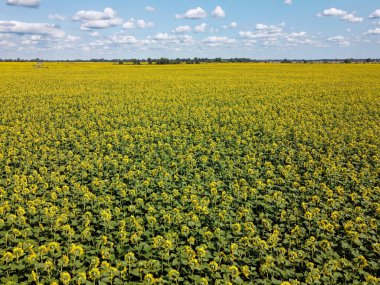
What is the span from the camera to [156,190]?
9297 mm

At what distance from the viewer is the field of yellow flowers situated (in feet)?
19.1

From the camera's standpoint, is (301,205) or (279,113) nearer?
(301,205)

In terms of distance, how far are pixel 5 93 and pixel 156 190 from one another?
25.3 m

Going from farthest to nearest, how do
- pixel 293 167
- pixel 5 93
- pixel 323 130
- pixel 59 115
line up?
pixel 5 93
pixel 59 115
pixel 323 130
pixel 293 167

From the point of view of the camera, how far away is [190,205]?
812 cm

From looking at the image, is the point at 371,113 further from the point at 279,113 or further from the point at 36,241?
the point at 36,241

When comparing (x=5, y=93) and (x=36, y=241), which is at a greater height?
(x=5, y=93)

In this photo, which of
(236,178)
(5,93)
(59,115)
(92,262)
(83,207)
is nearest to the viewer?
(92,262)

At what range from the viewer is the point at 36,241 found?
6.73 m

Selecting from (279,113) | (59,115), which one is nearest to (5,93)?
(59,115)

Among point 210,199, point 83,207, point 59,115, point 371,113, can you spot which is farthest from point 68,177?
point 371,113

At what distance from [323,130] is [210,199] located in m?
9.53

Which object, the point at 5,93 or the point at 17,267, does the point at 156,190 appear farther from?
the point at 5,93

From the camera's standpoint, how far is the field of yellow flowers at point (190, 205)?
582 centimetres
